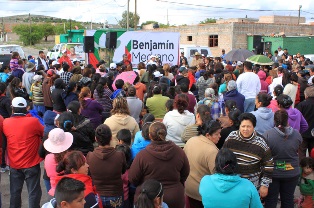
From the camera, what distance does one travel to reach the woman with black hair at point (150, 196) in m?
2.90

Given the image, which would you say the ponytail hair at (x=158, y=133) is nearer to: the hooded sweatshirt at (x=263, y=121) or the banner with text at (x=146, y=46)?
the hooded sweatshirt at (x=263, y=121)

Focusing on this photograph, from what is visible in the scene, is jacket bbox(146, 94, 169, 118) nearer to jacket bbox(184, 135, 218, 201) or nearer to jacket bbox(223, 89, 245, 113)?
jacket bbox(223, 89, 245, 113)

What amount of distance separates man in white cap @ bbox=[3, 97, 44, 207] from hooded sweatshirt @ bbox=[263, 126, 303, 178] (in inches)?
119

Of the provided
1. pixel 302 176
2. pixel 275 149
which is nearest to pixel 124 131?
pixel 275 149

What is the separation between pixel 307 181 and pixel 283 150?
3.53 ft

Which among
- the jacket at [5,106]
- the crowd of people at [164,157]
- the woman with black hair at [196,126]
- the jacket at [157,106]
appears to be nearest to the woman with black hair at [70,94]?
the crowd of people at [164,157]

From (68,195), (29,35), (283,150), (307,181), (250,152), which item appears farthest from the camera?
(29,35)

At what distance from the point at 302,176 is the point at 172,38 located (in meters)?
10.00

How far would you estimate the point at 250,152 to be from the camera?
4.25 meters

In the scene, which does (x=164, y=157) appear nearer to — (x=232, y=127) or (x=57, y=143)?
(x=57, y=143)

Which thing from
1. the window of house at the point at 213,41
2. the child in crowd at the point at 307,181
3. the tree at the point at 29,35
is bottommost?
the child in crowd at the point at 307,181

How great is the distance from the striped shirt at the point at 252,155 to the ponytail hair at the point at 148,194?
1531mm

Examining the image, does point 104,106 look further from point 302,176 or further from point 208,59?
point 208,59

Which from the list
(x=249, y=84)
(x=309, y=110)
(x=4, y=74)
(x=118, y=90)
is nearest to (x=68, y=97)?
(x=118, y=90)
